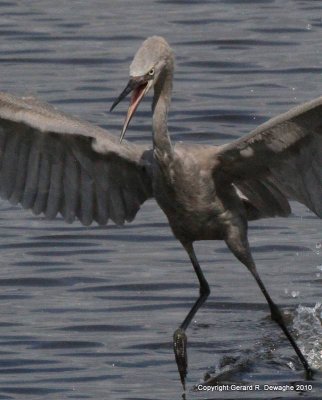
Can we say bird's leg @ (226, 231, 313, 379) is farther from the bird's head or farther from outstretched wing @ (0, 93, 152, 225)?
the bird's head

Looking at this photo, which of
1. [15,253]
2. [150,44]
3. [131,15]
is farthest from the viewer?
[131,15]

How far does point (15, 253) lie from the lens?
12.2 m

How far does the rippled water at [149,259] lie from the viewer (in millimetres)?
10055

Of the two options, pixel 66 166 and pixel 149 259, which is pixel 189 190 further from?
pixel 149 259

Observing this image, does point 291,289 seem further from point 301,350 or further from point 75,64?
point 75,64

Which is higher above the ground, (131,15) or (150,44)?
(150,44)

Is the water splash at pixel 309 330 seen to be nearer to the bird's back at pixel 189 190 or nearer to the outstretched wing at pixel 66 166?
the bird's back at pixel 189 190

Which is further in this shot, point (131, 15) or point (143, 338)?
point (131, 15)

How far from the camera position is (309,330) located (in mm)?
10875

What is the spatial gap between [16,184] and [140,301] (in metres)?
1.30

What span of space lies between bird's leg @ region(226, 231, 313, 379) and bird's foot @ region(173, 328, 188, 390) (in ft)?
1.82

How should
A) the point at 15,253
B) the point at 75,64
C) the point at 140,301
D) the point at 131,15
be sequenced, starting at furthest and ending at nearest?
1. the point at 131,15
2. the point at 75,64
3. the point at 15,253
4. the point at 140,301

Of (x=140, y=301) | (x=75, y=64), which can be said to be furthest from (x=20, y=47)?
(x=140, y=301)

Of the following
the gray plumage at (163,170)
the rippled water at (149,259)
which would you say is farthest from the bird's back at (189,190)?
the rippled water at (149,259)
